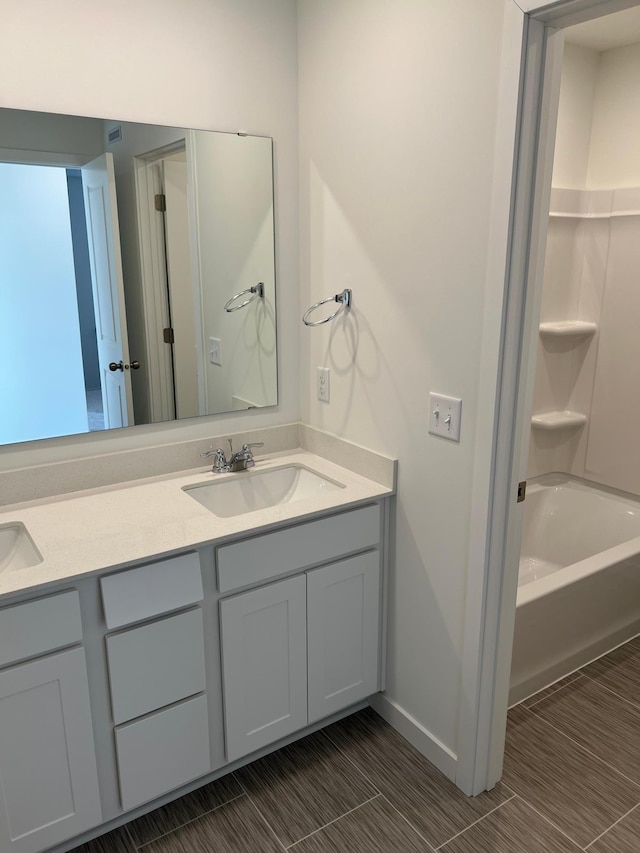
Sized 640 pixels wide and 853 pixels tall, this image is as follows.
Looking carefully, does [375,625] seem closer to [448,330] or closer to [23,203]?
[448,330]

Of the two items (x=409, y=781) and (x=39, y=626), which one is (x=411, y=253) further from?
(x=409, y=781)

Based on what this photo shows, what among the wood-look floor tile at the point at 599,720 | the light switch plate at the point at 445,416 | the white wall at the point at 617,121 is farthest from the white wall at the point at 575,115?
the wood-look floor tile at the point at 599,720

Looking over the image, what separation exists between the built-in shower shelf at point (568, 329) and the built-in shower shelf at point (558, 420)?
368 millimetres

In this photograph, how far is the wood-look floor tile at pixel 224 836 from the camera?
173cm

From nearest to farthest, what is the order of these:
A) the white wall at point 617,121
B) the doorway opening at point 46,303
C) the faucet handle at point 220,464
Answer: the doorway opening at point 46,303 < the faucet handle at point 220,464 < the white wall at point 617,121

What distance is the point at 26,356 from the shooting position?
1.83 metres

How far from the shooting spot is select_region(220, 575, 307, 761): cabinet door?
1799 millimetres

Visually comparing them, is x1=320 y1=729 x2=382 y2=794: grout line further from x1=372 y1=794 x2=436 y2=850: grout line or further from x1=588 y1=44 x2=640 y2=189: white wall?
x1=588 y1=44 x2=640 y2=189: white wall

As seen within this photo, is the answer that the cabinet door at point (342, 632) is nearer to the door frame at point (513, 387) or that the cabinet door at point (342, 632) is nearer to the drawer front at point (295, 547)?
the drawer front at point (295, 547)

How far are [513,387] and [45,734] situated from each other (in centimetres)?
139

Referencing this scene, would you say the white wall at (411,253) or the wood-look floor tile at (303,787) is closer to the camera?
the white wall at (411,253)

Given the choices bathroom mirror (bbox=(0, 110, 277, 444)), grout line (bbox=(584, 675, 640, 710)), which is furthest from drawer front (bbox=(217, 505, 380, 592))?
grout line (bbox=(584, 675, 640, 710))

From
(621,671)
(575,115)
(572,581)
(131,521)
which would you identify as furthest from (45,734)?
(575,115)

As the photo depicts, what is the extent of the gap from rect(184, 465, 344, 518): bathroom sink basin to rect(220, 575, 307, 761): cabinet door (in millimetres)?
381
